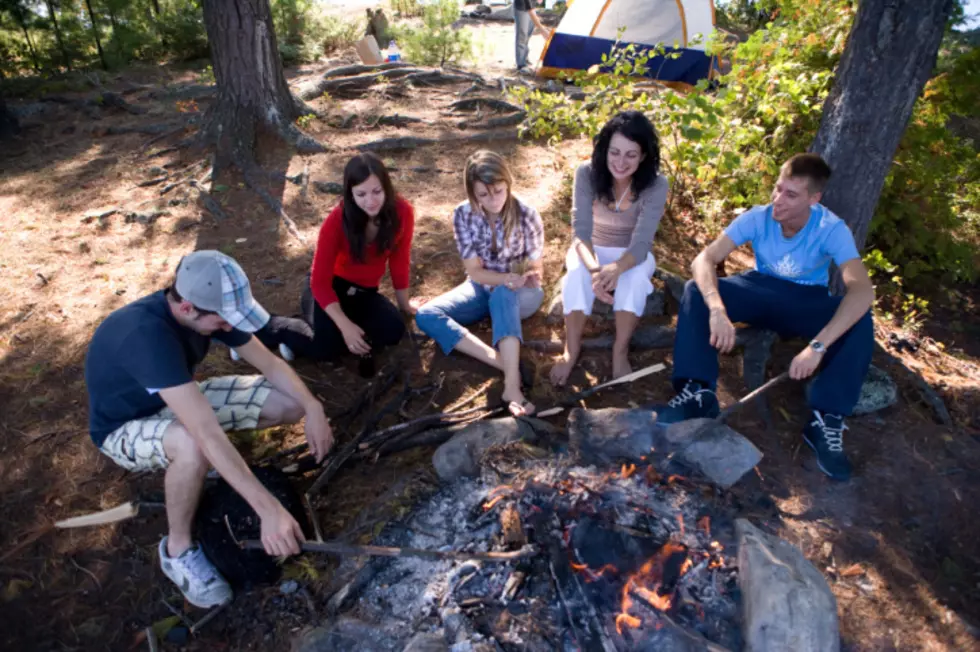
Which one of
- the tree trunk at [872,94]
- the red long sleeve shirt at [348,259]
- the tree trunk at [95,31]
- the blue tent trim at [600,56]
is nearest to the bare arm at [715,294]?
the tree trunk at [872,94]

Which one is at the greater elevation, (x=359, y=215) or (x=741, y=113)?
(x=741, y=113)

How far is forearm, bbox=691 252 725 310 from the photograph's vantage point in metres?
3.16

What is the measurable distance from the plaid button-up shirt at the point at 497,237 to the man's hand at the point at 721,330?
1209 millimetres

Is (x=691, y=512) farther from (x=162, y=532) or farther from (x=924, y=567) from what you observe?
(x=162, y=532)

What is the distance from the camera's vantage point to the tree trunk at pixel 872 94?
2.97 meters

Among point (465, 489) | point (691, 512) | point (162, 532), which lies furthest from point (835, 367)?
point (162, 532)

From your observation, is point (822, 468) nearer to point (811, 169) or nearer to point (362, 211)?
point (811, 169)

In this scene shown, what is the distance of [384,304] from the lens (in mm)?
3855

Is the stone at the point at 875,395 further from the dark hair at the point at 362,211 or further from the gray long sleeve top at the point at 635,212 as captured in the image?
the dark hair at the point at 362,211

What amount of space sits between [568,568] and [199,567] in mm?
1545

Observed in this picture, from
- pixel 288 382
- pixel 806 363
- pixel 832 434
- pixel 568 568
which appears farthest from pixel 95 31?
pixel 832 434

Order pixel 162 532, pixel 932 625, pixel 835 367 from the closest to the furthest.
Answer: pixel 932 625, pixel 162 532, pixel 835 367

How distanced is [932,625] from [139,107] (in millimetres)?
10142

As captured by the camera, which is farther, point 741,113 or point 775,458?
point 741,113
